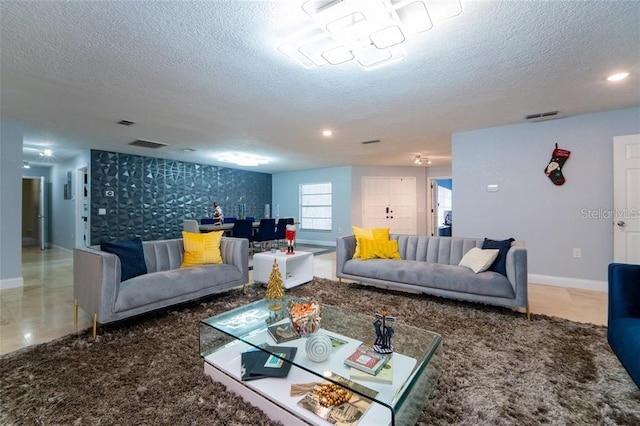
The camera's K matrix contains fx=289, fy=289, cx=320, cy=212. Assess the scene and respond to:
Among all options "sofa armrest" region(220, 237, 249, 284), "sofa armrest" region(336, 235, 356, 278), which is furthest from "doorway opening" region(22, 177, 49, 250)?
"sofa armrest" region(336, 235, 356, 278)

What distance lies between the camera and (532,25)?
77.2 inches

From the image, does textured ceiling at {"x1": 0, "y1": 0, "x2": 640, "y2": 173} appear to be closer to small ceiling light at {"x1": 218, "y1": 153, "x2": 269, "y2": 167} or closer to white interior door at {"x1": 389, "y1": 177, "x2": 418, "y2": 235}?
small ceiling light at {"x1": 218, "y1": 153, "x2": 269, "y2": 167}

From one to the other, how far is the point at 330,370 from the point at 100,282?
2.09 meters

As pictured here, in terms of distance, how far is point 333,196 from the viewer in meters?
8.46

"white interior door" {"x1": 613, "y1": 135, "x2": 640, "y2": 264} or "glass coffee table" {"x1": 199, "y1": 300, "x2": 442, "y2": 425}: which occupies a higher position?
"white interior door" {"x1": 613, "y1": 135, "x2": 640, "y2": 264}

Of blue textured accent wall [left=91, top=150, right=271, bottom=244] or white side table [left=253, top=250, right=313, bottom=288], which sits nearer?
white side table [left=253, top=250, right=313, bottom=288]

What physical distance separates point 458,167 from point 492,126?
755mm

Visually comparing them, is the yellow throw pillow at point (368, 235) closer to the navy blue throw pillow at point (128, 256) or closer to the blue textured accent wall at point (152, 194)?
the navy blue throw pillow at point (128, 256)

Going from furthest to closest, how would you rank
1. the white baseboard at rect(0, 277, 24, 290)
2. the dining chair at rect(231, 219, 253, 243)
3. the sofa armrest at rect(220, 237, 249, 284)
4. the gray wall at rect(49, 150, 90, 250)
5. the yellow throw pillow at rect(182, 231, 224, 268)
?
the gray wall at rect(49, 150, 90, 250) → the dining chair at rect(231, 219, 253, 243) → the white baseboard at rect(0, 277, 24, 290) → the sofa armrest at rect(220, 237, 249, 284) → the yellow throw pillow at rect(182, 231, 224, 268)

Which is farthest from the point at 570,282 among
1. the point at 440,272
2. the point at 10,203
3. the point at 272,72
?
the point at 10,203

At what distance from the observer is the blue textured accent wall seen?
5.99m

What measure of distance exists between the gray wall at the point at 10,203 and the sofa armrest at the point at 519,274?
6.27 meters

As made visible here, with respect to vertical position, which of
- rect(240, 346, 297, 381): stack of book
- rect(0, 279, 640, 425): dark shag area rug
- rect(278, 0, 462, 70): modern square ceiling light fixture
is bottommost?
rect(0, 279, 640, 425): dark shag area rug

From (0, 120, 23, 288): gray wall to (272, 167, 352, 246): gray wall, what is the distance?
626 centimetres
